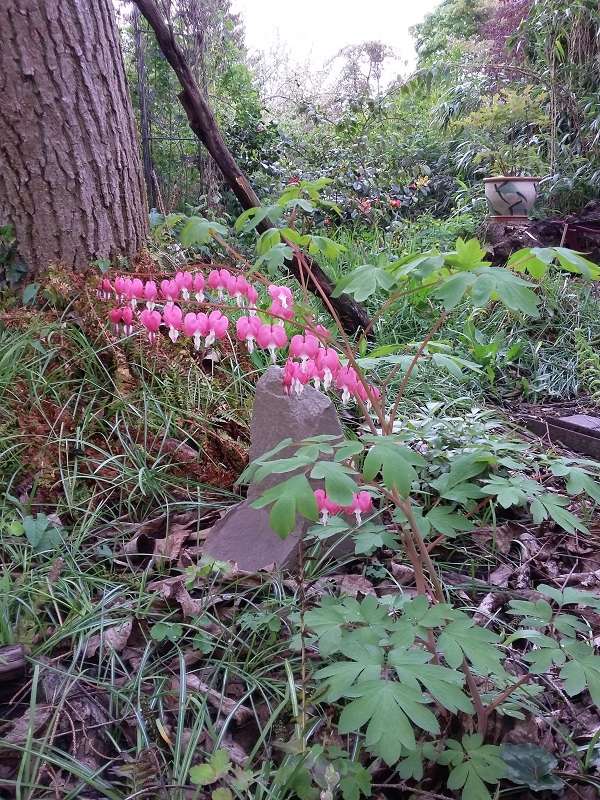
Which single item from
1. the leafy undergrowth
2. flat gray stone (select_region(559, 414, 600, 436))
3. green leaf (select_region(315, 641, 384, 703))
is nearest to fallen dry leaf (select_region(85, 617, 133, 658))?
the leafy undergrowth

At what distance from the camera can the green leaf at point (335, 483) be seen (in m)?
1.04

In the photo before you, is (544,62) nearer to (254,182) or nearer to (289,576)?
(254,182)

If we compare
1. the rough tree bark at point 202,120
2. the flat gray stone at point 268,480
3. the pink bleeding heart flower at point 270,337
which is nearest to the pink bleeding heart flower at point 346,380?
the pink bleeding heart flower at point 270,337

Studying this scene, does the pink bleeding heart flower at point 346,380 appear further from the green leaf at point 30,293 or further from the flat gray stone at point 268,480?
the green leaf at point 30,293

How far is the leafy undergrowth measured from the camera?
1157 millimetres

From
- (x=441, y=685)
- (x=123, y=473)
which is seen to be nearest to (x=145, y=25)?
(x=123, y=473)

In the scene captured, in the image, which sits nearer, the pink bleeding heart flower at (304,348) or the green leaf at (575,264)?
the green leaf at (575,264)

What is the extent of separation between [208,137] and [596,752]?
3291 mm

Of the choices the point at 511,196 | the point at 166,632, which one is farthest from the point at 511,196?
the point at 166,632

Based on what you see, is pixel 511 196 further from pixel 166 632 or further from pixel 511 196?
pixel 166 632

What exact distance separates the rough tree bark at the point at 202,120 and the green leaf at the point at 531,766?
7.42 ft

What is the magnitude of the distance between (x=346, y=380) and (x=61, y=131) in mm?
2197

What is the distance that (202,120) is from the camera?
138 inches

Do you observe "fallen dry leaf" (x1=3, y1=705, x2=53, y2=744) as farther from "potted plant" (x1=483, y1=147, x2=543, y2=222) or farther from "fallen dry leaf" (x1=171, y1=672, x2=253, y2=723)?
"potted plant" (x1=483, y1=147, x2=543, y2=222)
